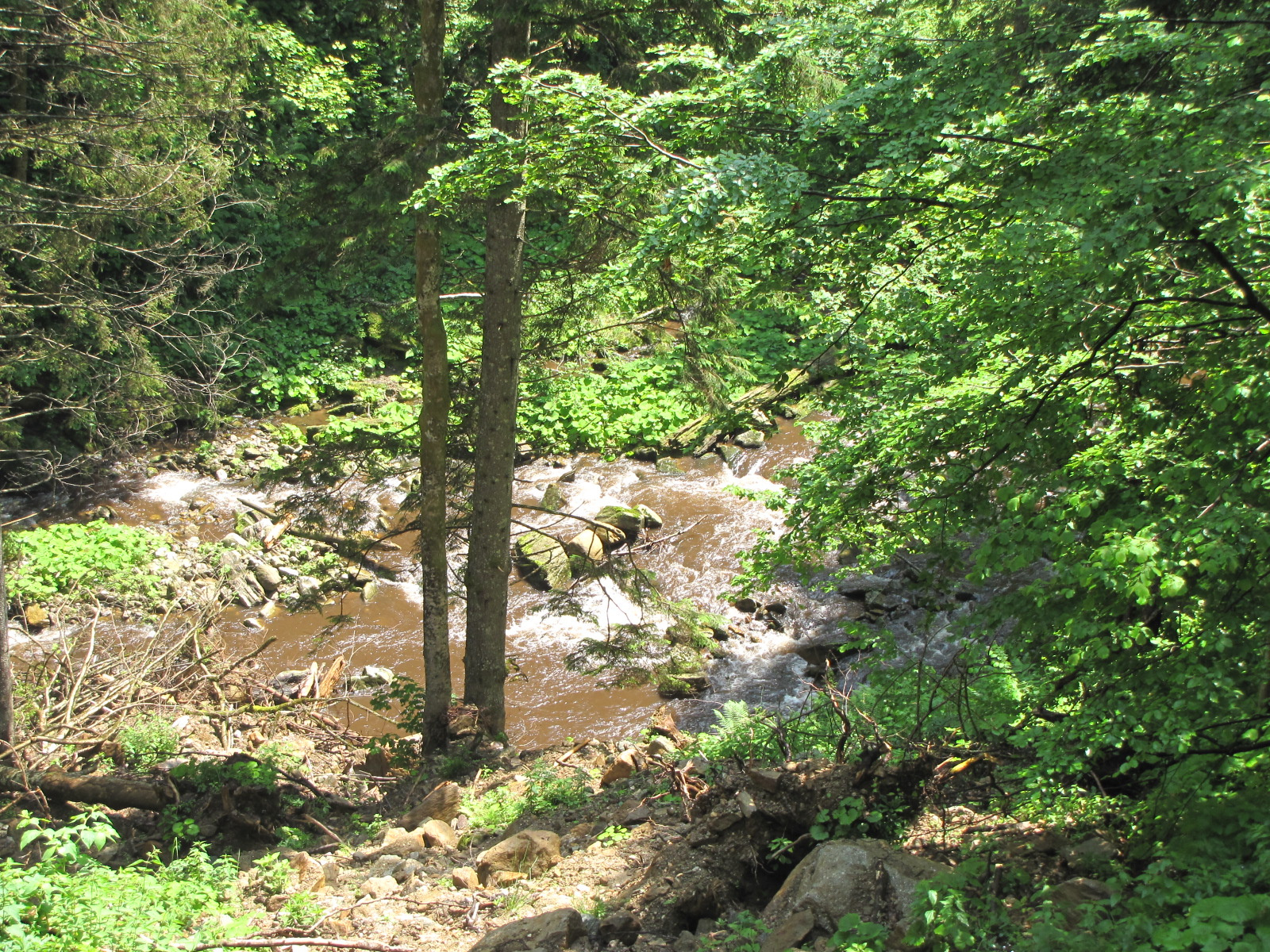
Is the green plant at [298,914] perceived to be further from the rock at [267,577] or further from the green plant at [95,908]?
the rock at [267,577]

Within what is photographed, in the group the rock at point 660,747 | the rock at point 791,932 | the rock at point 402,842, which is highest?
the rock at point 791,932

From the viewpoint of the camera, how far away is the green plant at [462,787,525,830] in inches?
267

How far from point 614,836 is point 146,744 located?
4676 millimetres

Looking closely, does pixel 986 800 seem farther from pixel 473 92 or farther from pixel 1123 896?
pixel 473 92

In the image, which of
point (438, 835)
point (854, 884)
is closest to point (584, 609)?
point (438, 835)

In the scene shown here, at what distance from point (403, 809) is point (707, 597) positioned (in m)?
5.18

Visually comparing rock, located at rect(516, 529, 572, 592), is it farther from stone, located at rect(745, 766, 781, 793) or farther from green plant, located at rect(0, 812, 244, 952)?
green plant, located at rect(0, 812, 244, 952)

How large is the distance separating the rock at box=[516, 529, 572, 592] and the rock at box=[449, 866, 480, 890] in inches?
245

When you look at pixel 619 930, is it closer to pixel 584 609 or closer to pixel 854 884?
pixel 854 884

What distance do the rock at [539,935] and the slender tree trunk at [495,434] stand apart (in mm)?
4145

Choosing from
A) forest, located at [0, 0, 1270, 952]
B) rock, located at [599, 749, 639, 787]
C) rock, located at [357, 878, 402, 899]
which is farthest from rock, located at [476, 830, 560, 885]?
rock, located at [599, 749, 639, 787]

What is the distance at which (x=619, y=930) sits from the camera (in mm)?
4293

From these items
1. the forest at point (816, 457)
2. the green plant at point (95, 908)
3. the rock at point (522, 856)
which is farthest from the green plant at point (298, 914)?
the rock at point (522, 856)

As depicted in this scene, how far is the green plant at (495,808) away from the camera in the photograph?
6.79 metres
